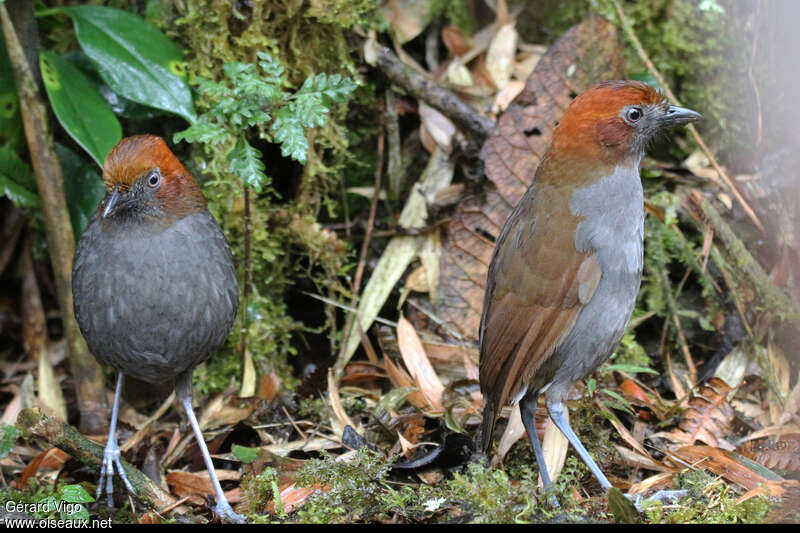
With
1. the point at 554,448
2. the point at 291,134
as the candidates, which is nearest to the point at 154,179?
the point at 291,134

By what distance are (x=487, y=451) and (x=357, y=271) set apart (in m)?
1.78

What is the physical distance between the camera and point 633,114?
12.1 ft

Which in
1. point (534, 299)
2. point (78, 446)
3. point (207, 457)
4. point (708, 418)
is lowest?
point (78, 446)

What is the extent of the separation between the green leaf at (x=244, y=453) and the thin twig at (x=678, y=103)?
3.05 metres

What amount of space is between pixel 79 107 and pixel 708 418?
12.0 ft

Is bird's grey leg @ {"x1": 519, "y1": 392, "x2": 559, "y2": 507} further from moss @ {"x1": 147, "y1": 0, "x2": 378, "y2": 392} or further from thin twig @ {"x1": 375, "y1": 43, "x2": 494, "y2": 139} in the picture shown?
thin twig @ {"x1": 375, "y1": 43, "x2": 494, "y2": 139}

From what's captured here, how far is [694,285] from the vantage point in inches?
201

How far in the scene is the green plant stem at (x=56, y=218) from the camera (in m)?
4.57

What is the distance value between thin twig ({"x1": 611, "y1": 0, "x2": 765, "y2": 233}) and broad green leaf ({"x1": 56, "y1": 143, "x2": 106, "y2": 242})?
327 centimetres

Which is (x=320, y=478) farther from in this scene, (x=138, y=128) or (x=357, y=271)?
(x=138, y=128)

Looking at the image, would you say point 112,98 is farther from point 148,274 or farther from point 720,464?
point 720,464

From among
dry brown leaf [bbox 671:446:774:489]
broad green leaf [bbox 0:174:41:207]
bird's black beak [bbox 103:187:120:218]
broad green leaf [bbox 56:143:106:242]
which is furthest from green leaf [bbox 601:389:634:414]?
broad green leaf [bbox 0:174:41:207]

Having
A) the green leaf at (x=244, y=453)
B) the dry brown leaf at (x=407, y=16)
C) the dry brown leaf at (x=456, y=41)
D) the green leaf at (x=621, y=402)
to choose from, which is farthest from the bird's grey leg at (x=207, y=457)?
the dry brown leaf at (x=456, y=41)

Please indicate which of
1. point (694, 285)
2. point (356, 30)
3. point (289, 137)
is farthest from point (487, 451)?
point (356, 30)
